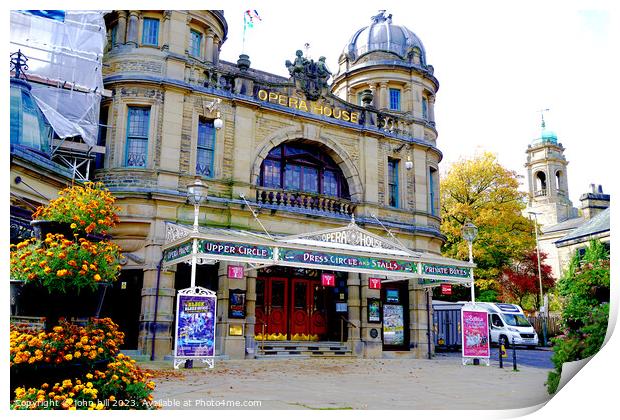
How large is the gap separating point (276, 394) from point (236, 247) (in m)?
5.08

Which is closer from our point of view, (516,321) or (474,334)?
(474,334)

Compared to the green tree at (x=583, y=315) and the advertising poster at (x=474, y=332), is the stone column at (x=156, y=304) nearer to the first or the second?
the advertising poster at (x=474, y=332)

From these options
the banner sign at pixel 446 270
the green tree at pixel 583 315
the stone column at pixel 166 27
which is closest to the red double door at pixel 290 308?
the banner sign at pixel 446 270

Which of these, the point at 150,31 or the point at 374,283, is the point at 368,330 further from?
the point at 150,31

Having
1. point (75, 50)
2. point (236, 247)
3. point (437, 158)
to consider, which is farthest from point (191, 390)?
point (437, 158)

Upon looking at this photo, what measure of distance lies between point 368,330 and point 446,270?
3483 millimetres

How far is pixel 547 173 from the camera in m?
56.0

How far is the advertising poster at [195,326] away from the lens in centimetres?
1309

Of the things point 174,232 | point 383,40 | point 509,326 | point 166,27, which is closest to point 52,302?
point 174,232

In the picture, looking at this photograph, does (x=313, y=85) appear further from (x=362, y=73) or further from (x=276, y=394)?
(x=276, y=394)

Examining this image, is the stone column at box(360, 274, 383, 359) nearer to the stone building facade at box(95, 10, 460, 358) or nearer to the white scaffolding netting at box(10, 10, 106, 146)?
the stone building facade at box(95, 10, 460, 358)

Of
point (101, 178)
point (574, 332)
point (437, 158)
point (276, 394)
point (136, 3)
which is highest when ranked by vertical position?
point (136, 3)

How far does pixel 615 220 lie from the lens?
11.4 meters

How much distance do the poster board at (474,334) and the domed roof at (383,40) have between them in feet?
36.8
